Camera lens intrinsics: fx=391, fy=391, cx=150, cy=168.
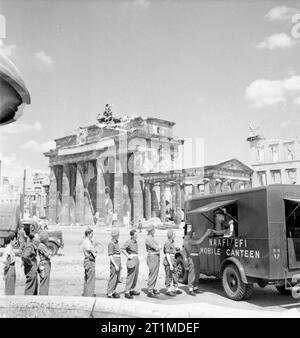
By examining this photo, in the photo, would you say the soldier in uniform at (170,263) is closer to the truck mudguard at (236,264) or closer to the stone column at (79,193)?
the truck mudguard at (236,264)

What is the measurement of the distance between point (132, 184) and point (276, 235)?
41.7 metres

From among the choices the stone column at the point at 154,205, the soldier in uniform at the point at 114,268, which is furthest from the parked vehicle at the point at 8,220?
the stone column at the point at 154,205

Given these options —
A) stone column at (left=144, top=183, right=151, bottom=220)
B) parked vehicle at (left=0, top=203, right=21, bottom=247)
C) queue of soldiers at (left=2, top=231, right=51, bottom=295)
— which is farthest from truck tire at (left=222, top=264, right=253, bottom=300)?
stone column at (left=144, top=183, right=151, bottom=220)

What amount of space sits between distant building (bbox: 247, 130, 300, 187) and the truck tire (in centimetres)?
4476

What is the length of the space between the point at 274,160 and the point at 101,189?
24710 millimetres

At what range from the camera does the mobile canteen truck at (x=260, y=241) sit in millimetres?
8062

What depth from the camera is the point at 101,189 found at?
50.8m

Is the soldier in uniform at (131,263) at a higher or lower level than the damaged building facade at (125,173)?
lower

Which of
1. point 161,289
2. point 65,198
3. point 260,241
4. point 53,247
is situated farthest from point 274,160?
point 260,241

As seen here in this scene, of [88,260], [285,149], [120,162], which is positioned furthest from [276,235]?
[285,149]

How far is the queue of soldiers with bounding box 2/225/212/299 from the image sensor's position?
321 inches

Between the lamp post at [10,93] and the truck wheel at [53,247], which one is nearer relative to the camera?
the lamp post at [10,93]

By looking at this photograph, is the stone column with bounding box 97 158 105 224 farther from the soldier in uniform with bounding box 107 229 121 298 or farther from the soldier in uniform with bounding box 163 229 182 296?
the soldier in uniform with bounding box 107 229 121 298
